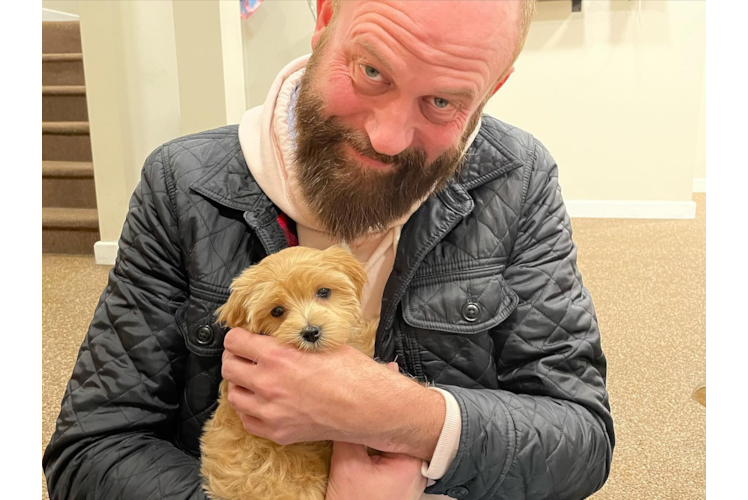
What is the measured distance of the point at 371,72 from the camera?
0.90m

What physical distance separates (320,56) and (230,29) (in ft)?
6.56

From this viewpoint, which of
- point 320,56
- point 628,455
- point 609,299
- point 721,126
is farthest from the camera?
point 609,299

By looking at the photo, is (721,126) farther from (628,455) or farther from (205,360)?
(628,455)

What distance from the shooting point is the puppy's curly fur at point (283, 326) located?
87 centimetres

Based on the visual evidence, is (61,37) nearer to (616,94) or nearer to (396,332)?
(616,94)

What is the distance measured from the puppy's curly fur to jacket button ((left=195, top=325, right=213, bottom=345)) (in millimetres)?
82

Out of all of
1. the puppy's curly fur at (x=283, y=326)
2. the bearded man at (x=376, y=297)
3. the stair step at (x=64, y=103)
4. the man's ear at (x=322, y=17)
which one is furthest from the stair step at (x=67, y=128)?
the puppy's curly fur at (x=283, y=326)

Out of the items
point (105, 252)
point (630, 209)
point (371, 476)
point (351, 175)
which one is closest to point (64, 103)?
point (105, 252)

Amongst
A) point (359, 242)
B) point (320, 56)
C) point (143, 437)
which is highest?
point (320, 56)

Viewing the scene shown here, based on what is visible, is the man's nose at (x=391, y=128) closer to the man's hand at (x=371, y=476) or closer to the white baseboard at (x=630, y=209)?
the man's hand at (x=371, y=476)

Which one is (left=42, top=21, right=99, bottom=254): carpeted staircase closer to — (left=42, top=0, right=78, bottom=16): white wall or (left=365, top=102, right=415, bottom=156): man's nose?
(left=42, top=0, right=78, bottom=16): white wall

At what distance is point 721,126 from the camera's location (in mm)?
1103

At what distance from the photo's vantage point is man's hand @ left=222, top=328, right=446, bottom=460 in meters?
0.86
